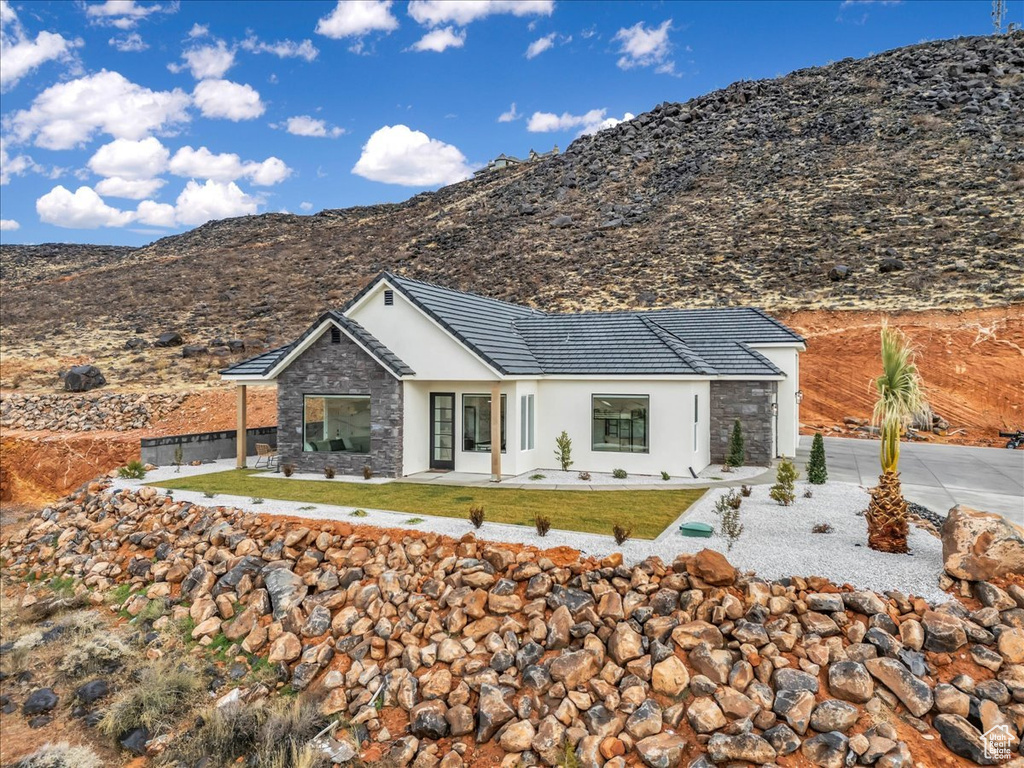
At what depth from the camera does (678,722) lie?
6430mm

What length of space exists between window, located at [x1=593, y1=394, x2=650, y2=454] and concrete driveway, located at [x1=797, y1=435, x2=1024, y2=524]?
202 inches

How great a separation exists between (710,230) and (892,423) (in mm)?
39250

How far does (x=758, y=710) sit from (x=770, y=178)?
4999 centimetres

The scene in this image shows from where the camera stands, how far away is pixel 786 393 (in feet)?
63.1

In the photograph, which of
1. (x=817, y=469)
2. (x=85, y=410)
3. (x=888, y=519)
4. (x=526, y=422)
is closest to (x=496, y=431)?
(x=526, y=422)

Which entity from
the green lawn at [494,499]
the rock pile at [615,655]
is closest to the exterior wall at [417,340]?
the green lawn at [494,499]

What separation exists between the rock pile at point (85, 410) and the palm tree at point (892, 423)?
28645 millimetres

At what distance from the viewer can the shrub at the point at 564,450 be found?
16.5m

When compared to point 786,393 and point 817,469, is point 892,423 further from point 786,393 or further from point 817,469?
point 786,393

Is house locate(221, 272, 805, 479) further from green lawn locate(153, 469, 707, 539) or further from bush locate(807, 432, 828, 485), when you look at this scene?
bush locate(807, 432, 828, 485)

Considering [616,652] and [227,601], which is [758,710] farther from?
[227,601]

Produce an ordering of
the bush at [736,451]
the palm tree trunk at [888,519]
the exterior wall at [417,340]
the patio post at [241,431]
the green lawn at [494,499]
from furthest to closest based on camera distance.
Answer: the patio post at [241,431] < the bush at [736,451] < the exterior wall at [417,340] < the green lawn at [494,499] < the palm tree trunk at [888,519]

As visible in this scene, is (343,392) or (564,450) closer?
(343,392)

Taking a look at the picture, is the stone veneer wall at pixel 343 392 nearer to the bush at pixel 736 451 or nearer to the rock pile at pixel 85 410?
the bush at pixel 736 451
